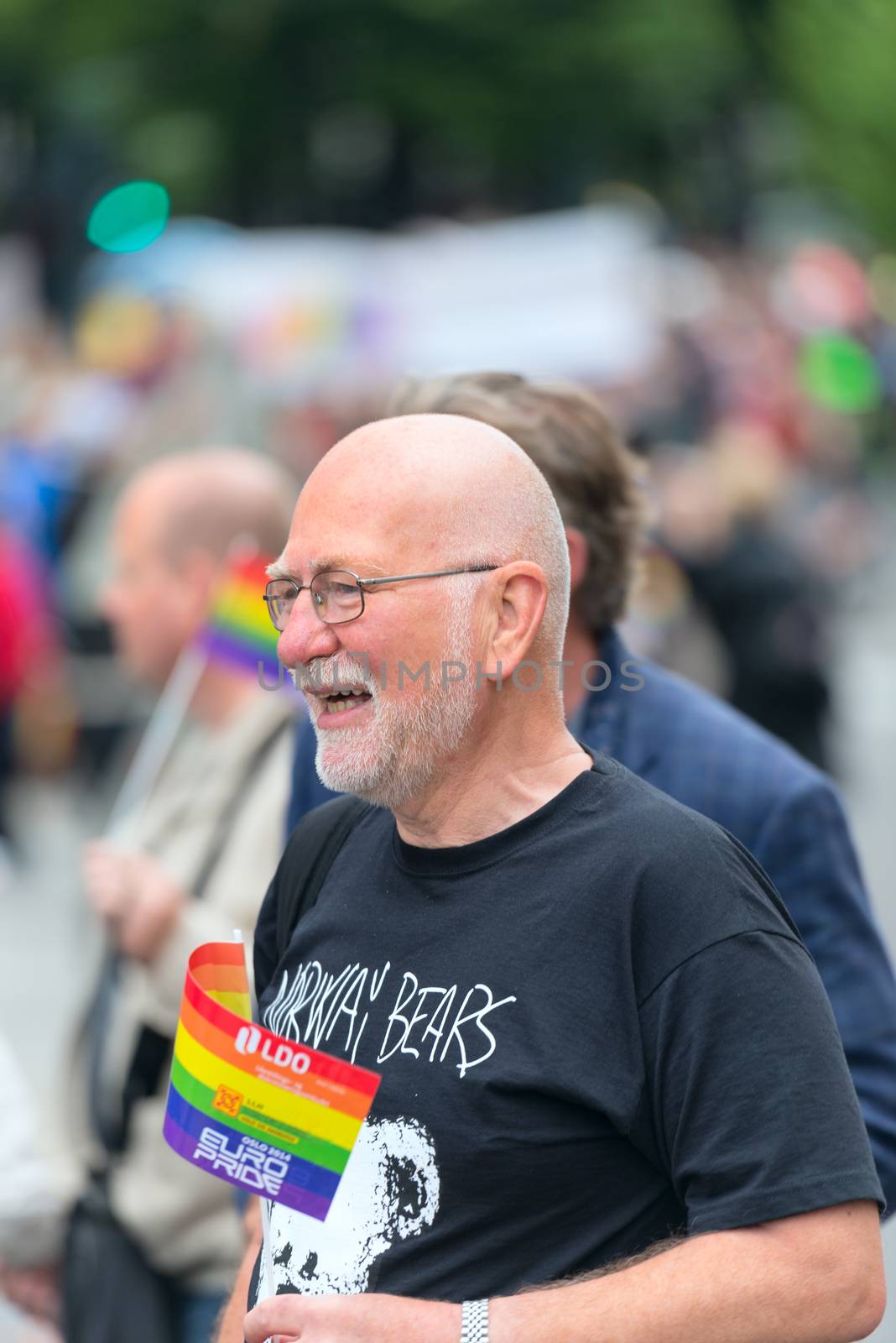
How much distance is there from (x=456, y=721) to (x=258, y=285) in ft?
59.3

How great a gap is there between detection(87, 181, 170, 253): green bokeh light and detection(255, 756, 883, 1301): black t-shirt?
14.1 meters

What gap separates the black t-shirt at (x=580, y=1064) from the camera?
186cm

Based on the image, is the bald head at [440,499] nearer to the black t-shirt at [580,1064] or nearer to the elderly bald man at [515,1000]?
the elderly bald man at [515,1000]

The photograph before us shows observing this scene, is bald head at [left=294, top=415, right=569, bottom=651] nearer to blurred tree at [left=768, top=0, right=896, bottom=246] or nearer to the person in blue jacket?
the person in blue jacket

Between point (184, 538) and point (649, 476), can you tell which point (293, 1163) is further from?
point (649, 476)

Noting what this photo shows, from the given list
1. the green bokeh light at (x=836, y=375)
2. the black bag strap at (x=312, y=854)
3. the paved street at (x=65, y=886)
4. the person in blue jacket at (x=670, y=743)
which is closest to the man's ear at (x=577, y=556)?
the person in blue jacket at (x=670, y=743)

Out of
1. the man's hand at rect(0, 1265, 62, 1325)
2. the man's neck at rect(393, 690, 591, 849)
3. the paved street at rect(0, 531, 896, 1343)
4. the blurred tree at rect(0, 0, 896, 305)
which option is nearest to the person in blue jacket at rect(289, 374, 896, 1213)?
the man's neck at rect(393, 690, 591, 849)

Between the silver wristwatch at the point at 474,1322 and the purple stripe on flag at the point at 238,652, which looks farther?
the purple stripe on flag at the point at 238,652

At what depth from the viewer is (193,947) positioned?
321cm

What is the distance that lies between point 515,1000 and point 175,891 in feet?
4.79

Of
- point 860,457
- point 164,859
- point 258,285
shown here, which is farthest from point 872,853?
point 258,285

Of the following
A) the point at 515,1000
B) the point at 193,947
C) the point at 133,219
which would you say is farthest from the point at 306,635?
the point at 133,219

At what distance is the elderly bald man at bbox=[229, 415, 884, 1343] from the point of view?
185 centimetres

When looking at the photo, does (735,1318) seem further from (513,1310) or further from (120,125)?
(120,125)
